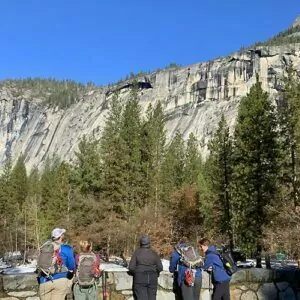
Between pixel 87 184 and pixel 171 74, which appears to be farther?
pixel 171 74

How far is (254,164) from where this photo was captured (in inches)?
1185

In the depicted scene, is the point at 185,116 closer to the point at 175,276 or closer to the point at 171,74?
the point at 171,74

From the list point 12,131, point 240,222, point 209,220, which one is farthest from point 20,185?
point 12,131

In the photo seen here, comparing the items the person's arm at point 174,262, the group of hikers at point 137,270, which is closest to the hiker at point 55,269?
the group of hikers at point 137,270

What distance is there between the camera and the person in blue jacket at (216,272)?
7.92 m

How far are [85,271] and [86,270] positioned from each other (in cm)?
2

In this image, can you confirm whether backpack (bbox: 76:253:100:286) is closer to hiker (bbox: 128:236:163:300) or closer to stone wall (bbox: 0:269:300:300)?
hiker (bbox: 128:236:163:300)

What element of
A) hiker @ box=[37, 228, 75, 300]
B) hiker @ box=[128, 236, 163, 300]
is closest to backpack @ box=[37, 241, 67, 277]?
hiker @ box=[37, 228, 75, 300]

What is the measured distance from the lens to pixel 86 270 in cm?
705

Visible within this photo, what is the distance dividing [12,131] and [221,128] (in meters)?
163

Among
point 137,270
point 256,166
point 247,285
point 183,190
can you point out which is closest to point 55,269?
point 137,270

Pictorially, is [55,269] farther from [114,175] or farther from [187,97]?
[187,97]

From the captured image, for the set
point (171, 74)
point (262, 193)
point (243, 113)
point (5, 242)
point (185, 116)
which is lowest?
point (5, 242)

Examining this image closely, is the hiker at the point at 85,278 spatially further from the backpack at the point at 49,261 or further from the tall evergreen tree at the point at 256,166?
the tall evergreen tree at the point at 256,166
